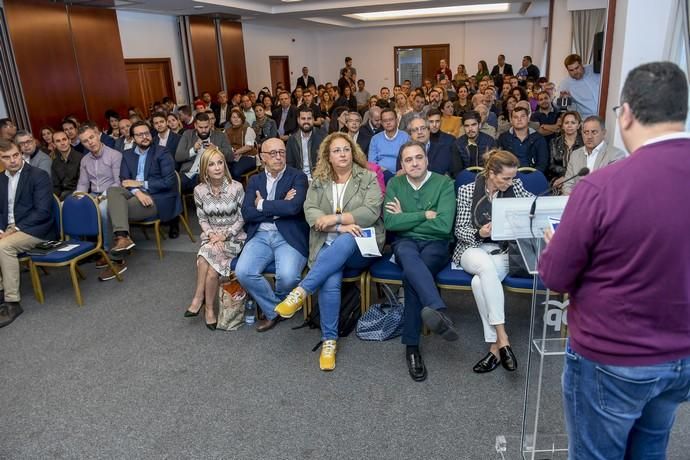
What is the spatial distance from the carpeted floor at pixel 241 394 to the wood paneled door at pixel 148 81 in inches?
256

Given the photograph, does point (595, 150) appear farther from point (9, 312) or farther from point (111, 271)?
point (9, 312)

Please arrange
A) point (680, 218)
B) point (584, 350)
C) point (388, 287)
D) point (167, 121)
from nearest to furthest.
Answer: point (680, 218), point (584, 350), point (388, 287), point (167, 121)

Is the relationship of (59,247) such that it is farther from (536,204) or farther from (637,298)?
(637,298)

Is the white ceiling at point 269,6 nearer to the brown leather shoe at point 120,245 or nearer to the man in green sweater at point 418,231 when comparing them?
the brown leather shoe at point 120,245

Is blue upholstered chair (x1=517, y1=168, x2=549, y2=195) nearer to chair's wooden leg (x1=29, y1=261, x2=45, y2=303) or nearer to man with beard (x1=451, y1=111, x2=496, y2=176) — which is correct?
man with beard (x1=451, y1=111, x2=496, y2=176)

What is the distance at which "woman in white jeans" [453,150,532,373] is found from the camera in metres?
2.80

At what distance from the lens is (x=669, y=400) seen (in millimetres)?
1297

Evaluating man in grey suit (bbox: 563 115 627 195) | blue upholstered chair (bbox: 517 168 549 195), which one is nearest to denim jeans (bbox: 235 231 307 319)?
blue upholstered chair (bbox: 517 168 549 195)

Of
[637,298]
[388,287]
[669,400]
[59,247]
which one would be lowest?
[388,287]

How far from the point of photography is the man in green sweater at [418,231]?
2.81m

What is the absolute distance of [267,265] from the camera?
3.35 meters

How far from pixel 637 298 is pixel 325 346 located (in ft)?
6.79

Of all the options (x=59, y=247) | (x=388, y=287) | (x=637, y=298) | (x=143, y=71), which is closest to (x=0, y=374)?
(x=59, y=247)

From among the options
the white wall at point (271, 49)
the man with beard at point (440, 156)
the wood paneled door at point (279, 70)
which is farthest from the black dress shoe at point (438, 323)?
the wood paneled door at point (279, 70)
